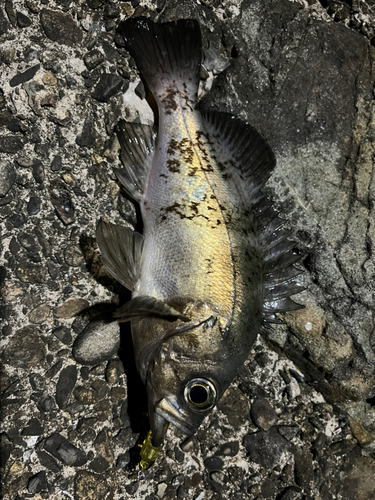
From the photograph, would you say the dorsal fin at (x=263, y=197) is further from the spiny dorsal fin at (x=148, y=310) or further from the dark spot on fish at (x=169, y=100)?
the spiny dorsal fin at (x=148, y=310)

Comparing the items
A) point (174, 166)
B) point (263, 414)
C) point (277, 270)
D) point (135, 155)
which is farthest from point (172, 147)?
point (263, 414)

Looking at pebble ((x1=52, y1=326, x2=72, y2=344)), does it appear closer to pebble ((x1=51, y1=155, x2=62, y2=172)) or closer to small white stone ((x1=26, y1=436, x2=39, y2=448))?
small white stone ((x1=26, y1=436, x2=39, y2=448))

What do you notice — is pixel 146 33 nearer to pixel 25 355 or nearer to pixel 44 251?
pixel 44 251

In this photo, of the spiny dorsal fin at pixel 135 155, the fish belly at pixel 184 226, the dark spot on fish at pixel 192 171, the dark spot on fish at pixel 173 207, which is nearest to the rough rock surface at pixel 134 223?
the spiny dorsal fin at pixel 135 155

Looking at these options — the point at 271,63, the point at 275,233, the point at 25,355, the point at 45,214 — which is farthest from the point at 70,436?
the point at 271,63

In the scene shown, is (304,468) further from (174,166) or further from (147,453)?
(174,166)
